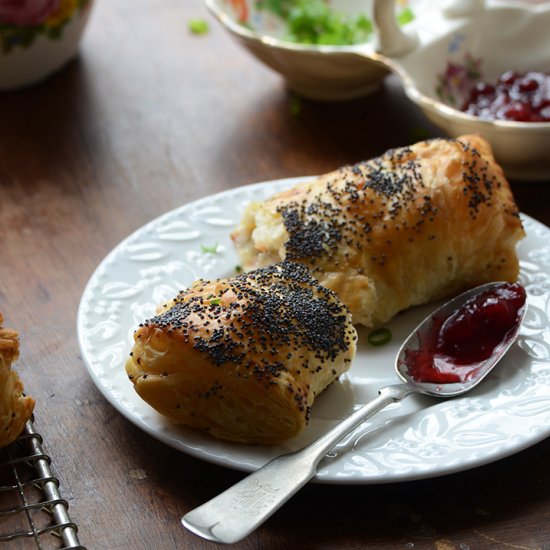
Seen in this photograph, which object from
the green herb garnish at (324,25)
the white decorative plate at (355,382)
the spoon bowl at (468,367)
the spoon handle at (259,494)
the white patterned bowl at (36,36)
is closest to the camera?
the spoon handle at (259,494)

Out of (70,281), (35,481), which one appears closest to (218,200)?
(70,281)

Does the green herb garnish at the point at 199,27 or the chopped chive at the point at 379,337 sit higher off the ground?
the green herb garnish at the point at 199,27

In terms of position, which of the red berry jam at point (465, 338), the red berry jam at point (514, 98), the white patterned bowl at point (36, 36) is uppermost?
the white patterned bowl at point (36, 36)

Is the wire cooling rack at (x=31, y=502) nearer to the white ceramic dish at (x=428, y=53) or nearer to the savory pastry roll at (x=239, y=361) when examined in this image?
the savory pastry roll at (x=239, y=361)

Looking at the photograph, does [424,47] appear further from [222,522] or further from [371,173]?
[222,522]

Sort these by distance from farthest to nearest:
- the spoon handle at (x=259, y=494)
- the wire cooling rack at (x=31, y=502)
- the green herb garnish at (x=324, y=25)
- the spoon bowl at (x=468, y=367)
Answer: the green herb garnish at (x=324, y=25)
the spoon bowl at (x=468, y=367)
the wire cooling rack at (x=31, y=502)
the spoon handle at (x=259, y=494)

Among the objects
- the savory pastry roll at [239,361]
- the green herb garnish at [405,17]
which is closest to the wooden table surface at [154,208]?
the savory pastry roll at [239,361]

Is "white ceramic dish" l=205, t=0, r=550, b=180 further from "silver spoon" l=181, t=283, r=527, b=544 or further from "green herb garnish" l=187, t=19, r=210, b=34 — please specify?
"silver spoon" l=181, t=283, r=527, b=544
